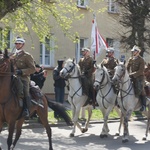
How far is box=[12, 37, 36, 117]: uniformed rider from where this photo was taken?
10.4m

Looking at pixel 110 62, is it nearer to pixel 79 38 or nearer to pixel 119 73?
pixel 119 73

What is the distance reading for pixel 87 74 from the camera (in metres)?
14.7

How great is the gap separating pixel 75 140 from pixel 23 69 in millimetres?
3459

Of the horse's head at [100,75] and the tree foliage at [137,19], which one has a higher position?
the tree foliage at [137,19]

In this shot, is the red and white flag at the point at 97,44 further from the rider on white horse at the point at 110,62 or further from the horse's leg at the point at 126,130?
the horse's leg at the point at 126,130

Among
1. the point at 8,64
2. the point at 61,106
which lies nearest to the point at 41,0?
the point at 61,106

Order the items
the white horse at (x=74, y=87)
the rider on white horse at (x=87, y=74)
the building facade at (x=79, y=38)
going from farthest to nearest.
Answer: the building facade at (x=79, y=38) → the rider on white horse at (x=87, y=74) → the white horse at (x=74, y=87)

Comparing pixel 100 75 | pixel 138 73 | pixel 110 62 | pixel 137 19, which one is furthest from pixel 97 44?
pixel 138 73

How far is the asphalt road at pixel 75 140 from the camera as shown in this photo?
11852 millimetres

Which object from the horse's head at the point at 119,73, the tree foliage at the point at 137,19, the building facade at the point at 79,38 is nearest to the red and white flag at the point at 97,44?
the tree foliage at the point at 137,19

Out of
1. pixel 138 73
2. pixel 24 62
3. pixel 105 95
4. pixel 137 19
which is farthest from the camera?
pixel 137 19

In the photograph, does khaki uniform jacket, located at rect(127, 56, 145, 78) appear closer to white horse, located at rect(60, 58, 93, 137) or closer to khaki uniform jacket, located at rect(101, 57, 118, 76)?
khaki uniform jacket, located at rect(101, 57, 118, 76)

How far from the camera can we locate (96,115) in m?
19.3

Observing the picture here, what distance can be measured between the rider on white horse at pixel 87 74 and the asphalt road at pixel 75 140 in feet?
4.79
